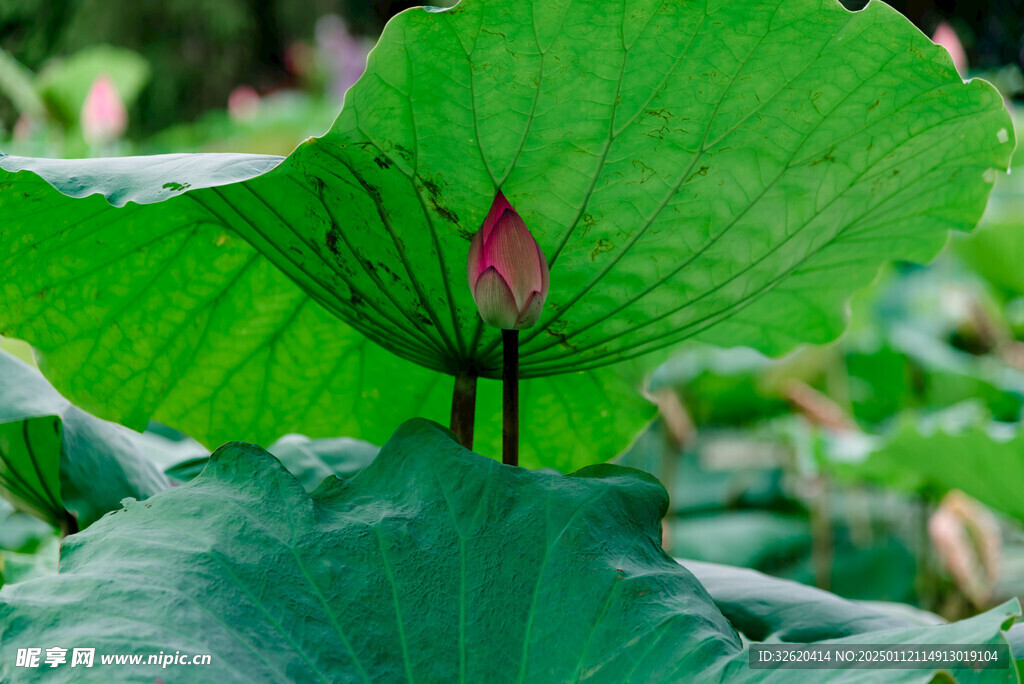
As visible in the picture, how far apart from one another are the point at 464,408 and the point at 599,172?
0.17 metres

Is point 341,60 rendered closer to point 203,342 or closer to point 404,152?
point 203,342

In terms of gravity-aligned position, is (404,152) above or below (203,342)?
above

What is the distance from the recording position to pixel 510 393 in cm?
48

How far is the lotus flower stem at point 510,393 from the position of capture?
0.47m

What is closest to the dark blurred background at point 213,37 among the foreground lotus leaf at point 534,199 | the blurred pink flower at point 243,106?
the blurred pink flower at point 243,106

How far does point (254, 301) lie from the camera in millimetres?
582

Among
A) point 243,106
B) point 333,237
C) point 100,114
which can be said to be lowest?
point 333,237

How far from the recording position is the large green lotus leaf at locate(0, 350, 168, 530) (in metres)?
0.55

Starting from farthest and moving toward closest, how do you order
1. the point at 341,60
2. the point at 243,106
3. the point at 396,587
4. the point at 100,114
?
the point at 341,60, the point at 243,106, the point at 100,114, the point at 396,587

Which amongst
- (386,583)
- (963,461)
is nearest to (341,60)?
(963,461)

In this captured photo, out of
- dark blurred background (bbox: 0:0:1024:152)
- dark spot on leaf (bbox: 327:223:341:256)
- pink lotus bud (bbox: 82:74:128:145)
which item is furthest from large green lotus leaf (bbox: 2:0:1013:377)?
dark blurred background (bbox: 0:0:1024:152)

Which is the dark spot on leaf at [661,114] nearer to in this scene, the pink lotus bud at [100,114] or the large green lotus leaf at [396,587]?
the large green lotus leaf at [396,587]

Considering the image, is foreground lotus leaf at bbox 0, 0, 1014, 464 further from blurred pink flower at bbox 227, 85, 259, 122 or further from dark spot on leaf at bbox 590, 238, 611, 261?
blurred pink flower at bbox 227, 85, 259, 122

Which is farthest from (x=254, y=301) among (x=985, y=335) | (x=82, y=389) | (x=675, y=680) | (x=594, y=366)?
(x=985, y=335)
